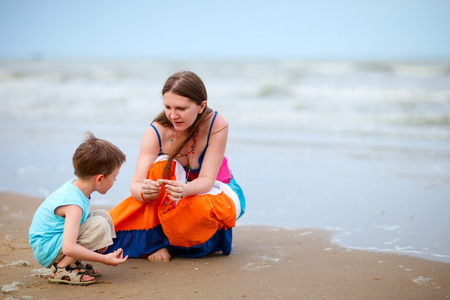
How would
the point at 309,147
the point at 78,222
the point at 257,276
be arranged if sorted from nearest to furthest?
the point at 78,222, the point at 257,276, the point at 309,147

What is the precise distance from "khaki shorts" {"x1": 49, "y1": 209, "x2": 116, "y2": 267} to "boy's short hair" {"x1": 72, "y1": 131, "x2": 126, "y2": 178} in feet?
0.86

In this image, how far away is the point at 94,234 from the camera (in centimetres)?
260

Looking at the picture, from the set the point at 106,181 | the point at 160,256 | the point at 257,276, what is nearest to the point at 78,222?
the point at 106,181

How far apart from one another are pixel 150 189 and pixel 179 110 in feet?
1.79

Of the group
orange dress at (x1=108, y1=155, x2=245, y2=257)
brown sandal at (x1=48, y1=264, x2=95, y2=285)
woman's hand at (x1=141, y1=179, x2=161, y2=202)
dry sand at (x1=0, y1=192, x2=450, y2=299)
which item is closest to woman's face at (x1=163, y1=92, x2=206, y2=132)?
orange dress at (x1=108, y1=155, x2=245, y2=257)

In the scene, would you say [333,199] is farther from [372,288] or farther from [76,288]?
[76,288]

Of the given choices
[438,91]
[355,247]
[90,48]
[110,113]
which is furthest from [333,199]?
[90,48]

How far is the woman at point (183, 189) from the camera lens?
121 inches

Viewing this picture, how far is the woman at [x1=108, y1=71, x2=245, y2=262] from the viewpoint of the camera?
306 centimetres

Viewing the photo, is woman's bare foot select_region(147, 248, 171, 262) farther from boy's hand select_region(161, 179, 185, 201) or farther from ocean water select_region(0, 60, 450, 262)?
ocean water select_region(0, 60, 450, 262)

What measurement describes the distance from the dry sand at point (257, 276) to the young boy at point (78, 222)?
0.40 feet

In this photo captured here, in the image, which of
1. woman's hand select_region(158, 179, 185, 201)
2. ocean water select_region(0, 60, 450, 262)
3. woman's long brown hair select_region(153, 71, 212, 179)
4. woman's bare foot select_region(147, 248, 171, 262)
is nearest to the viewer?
woman's hand select_region(158, 179, 185, 201)

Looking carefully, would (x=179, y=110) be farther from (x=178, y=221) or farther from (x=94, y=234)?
(x=94, y=234)

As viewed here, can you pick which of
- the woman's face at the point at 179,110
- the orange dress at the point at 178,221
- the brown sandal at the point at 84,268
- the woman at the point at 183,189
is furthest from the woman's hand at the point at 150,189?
the brown sandal at the point at 84,268
